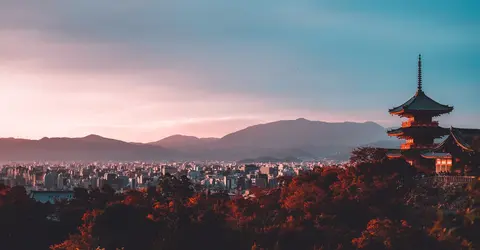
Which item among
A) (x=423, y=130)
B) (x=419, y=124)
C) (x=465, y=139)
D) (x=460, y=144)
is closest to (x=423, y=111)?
(x=419, y=124)

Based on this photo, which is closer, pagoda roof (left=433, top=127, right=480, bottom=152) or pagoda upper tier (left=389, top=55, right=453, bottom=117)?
pagoda roof (left=433, top=127, right=480, bottom=152)

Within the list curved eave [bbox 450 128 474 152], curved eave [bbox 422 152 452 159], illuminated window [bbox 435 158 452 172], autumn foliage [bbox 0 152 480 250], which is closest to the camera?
autumn foliage [bbox 0 152 480 250]

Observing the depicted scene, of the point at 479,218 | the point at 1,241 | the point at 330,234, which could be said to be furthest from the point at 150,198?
the point at 479,218

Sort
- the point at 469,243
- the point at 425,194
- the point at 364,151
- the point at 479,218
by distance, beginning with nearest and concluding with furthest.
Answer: the point at 469,243, the point at 479,218, the point at 425,194, the point at 364,151

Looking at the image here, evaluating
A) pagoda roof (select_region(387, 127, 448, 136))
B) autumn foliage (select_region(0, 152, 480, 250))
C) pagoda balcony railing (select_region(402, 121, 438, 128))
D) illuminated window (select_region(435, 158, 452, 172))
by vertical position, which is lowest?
autumn foliage (select_region(0, 152, 480, 250))

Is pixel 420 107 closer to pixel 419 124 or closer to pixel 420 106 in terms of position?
pixel 420 106

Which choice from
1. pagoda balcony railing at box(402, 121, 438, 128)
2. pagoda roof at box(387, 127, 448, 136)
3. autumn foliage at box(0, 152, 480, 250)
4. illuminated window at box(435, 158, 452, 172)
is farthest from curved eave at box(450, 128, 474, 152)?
pagoda balcony railing at box(402, 121, 438, 128)

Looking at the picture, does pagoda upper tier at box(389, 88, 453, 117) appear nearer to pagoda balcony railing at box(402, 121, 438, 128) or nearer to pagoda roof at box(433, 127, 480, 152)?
pagoda balcony railing at box(402, 121, 438, 128)

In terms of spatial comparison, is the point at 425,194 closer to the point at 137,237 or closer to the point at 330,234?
the point at 330,234
